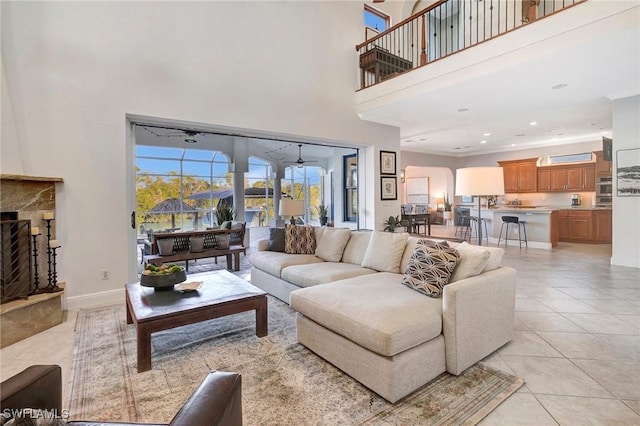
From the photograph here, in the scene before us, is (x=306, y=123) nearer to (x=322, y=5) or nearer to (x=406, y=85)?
(x=406, y=85)

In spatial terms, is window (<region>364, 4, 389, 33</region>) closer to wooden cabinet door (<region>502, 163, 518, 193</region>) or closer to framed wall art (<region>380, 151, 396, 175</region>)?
framed wall art (<region>380, 151, 396, 175</region>)

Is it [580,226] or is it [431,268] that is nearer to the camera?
[431,268]

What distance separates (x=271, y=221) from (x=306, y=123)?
7.02 m

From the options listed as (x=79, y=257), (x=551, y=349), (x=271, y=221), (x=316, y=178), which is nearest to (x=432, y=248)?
(x=551, y=349)

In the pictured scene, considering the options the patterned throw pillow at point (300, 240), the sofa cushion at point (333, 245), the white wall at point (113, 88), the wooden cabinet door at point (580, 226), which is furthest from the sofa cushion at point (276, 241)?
the wooden cabinet door at point (580, 226)

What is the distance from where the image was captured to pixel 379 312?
2.01 m

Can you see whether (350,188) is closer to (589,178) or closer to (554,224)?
(554,224)

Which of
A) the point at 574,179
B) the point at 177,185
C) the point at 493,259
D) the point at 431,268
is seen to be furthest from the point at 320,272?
the point at 574,179

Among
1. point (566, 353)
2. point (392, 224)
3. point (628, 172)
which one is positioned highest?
point (628, 172)

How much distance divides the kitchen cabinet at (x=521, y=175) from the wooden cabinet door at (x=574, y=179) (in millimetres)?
776

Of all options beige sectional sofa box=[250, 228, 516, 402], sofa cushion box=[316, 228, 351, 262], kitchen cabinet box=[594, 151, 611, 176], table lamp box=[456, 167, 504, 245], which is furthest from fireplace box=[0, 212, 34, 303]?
kitchen cabinet box=[594, 151, 611, 176]

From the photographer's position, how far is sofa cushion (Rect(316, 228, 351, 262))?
3.97 meters

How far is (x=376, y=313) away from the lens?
2.00 metres

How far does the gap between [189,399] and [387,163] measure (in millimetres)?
6334
